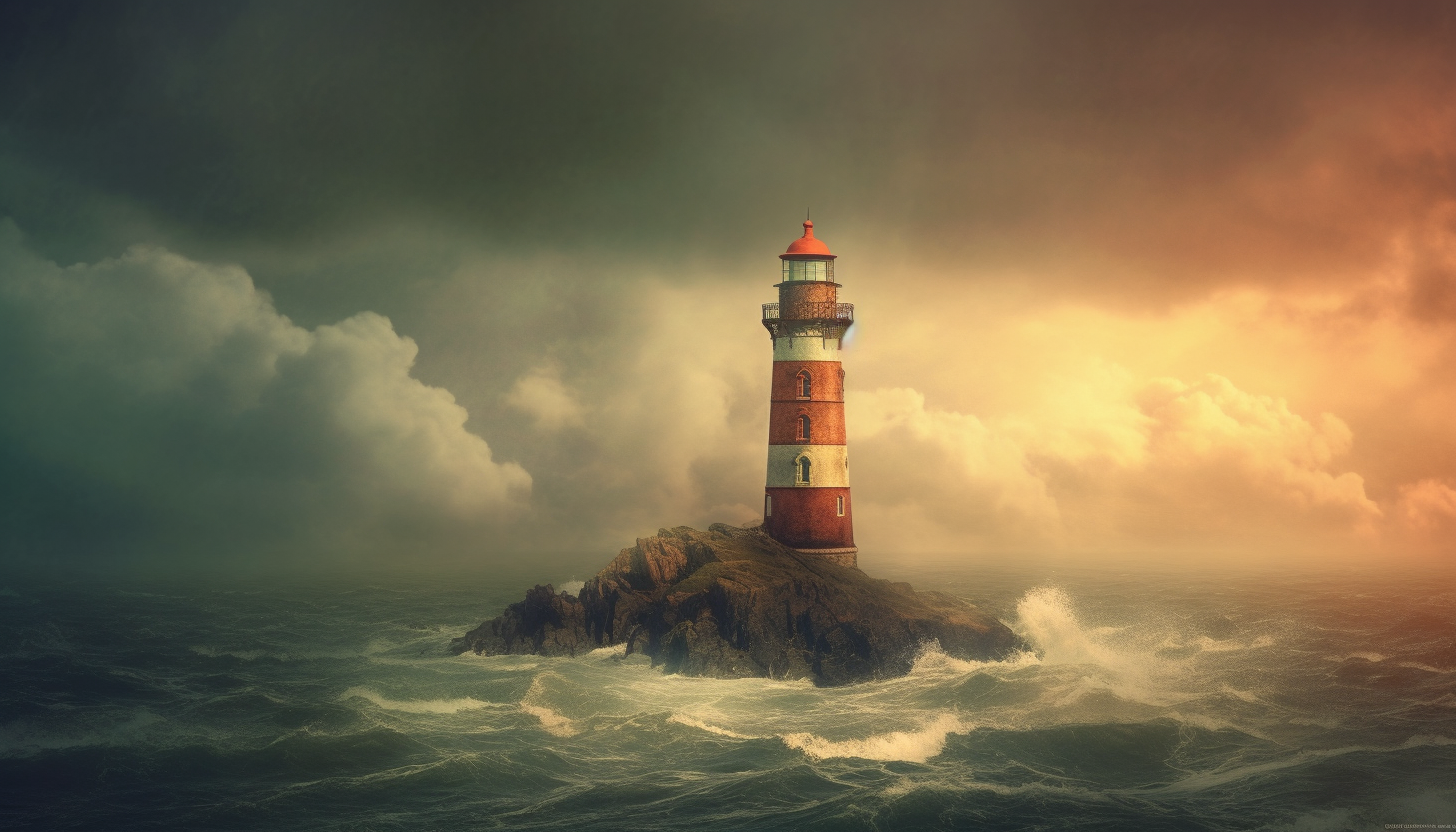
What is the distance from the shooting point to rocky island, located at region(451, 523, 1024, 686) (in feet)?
134

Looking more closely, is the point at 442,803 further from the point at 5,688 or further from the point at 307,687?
the point at 5,688

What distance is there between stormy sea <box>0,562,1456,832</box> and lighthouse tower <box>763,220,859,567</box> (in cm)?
925

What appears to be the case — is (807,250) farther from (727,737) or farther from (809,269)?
(727,737)

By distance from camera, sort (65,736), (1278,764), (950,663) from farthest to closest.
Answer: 1. (950,663)
2. (65,736)
3. (1278,764)

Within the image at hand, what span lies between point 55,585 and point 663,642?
80020mm

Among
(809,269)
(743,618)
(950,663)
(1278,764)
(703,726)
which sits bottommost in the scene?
(1278,764)

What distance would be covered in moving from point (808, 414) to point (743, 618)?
37.9ft

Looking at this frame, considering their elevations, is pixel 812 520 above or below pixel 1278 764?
above

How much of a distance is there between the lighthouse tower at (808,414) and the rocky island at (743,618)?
153 cm

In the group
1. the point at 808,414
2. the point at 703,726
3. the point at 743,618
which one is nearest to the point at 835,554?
the point at 808,414

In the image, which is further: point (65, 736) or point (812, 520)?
point (812, 520)

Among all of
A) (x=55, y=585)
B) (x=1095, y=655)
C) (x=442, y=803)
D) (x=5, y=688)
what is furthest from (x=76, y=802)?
(x=55, y=585)

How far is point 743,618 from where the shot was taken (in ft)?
136

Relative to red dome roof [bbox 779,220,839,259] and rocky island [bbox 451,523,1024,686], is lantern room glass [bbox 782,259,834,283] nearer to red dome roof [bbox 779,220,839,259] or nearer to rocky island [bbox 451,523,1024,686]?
red dome roof [bbox 779,220,839,259]
